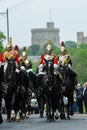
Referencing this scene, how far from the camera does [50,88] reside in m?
31.0

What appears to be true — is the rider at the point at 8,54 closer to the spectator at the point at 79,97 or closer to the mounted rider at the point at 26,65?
the mounted rider at the point at 26,65

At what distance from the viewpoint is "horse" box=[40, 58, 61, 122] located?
3048 cm

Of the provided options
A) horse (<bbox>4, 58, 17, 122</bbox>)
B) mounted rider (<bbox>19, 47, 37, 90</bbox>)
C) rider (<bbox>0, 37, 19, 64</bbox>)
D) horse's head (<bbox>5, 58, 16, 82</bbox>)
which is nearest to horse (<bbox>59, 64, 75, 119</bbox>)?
mounted rider (<bbox>19, 47, 37, 90</bbox>)

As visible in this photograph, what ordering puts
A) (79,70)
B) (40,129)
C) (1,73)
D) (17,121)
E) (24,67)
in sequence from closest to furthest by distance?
(40,129), (1,73), (17,121), (24,67), (79,70)

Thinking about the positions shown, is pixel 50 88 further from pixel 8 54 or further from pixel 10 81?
pixel 8 54

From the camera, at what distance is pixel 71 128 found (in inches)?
1035

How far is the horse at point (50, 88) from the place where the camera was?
1200 inches

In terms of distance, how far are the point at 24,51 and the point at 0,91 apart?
6165 mm

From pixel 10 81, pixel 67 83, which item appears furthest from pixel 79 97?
pixel 10 81

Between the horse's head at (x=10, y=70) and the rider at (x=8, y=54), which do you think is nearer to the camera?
the horse's head at (x=10, y=70)

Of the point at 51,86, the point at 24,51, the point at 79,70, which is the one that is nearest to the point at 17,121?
the point at 51,86

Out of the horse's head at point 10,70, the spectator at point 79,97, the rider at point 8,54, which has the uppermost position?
the rider at point 8,54

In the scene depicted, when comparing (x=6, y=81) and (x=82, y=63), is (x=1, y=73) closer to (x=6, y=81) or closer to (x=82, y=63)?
(x=6, y=81)

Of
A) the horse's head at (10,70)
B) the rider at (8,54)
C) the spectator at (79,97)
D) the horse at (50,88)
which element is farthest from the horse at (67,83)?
the spectator at (79,97)
